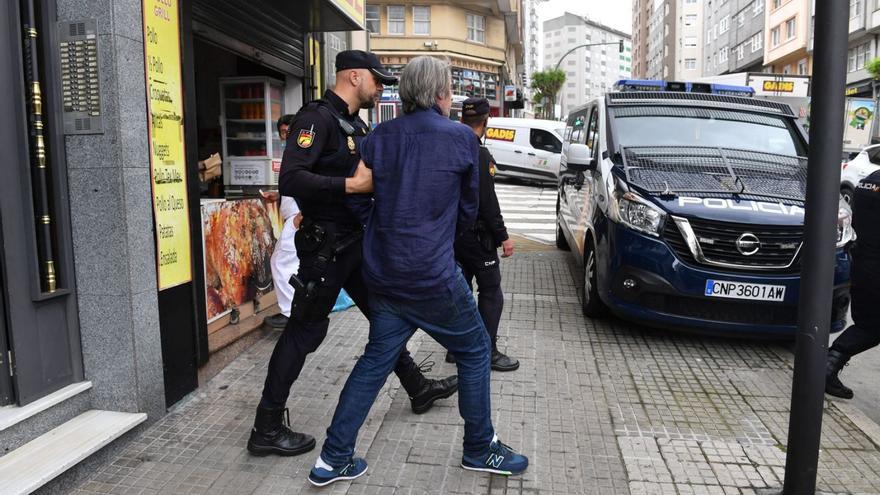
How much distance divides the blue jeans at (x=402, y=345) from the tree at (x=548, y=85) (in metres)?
74.9

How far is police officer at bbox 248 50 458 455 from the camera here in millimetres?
3064

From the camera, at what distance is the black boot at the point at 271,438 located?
132 inches

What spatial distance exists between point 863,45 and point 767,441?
4132 cm

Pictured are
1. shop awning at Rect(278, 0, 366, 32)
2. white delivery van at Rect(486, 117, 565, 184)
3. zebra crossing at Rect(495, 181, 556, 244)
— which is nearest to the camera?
shop awning at Rect(278, 0, 366, 32)

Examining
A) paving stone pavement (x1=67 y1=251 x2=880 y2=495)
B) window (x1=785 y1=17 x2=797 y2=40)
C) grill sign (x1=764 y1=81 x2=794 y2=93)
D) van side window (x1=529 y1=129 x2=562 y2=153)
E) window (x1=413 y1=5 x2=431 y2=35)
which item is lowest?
paving stone pavement (x1=67 y1=251 x2=880 y2=495)

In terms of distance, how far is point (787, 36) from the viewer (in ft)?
150

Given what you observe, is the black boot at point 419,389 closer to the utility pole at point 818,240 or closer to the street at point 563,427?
the street at point 563,427

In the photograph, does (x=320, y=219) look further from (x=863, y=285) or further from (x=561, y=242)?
(x=561, y=242)

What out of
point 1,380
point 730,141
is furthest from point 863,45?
point 1,380

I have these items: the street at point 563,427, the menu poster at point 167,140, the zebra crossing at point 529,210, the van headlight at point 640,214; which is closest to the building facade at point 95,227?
the menu poster at point 167,140

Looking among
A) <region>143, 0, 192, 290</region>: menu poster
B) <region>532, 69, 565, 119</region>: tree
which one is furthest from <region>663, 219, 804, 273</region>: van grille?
<region>532, 69, 565, 119</region>: tree

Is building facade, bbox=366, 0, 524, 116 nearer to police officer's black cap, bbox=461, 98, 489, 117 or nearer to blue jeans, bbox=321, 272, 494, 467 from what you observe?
police officer's black cap, bbox=461, 98, 489, 117

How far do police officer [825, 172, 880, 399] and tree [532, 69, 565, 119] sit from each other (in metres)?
73.3

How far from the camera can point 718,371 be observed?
4828 millimetres
